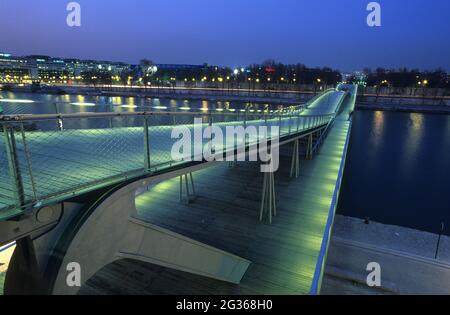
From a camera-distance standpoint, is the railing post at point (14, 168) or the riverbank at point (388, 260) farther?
the riverbank at point (388, 260)

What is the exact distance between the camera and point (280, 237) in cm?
872

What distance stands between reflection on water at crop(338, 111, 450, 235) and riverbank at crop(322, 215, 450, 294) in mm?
3966

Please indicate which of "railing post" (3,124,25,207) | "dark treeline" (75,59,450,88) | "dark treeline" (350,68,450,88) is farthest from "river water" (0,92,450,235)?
"dark treeline" (75,59,450,88)

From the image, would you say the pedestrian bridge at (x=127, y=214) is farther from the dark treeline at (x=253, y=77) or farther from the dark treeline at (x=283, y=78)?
the dark treeline at (x=253, y=77)

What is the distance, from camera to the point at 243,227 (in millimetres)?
9320

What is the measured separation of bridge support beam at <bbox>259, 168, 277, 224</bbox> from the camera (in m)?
9.46

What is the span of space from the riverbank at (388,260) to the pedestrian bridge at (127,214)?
6.87 ft

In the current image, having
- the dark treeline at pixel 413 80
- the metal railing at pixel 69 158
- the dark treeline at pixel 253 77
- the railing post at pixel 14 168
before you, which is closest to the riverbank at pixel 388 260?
the metal railing at pixel 69 158

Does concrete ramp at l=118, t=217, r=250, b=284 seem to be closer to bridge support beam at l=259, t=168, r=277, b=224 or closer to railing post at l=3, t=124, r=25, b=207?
railing post at l=3, t=124, r=25, b=207

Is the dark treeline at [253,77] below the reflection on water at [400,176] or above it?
above

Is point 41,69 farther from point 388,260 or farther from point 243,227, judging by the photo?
point 388,260

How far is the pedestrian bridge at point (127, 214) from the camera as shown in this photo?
285 cm

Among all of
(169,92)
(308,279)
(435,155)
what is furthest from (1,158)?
(169,92)

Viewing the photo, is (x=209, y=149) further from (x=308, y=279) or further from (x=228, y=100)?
(x=228, y=100)
